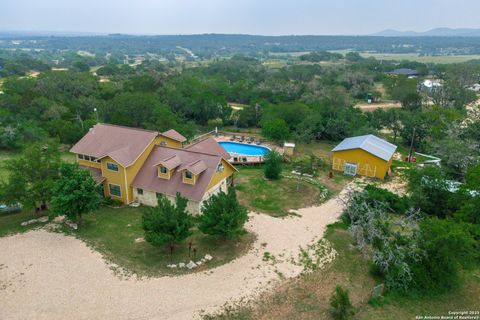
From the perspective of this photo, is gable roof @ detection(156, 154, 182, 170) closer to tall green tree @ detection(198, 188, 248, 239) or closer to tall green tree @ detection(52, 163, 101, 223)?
tall green tree @ detection(52, 163, 101, 223)

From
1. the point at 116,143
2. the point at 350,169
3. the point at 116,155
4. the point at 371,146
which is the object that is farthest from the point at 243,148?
the point at 116,155

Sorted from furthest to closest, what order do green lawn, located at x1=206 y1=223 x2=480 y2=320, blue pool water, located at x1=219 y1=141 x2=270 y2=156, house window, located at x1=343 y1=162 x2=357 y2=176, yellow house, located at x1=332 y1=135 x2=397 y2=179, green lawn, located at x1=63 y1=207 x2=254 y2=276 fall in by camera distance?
blue pool water, located at x1=219 y1=141 x2=270 y2=156 < house window, located at x1=343 y1=162 x2=357 y2=176 < yellow house, located at x1=332 y1=135 x2=397 y2=179 < green lawn, located at x1=63 y1=207 x2=254 y2=276 < green lawn, located at x1=206 y1=223 x2=480 y2=320

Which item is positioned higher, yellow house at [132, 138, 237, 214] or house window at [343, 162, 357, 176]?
yellow house at [132, 138, 237, 214]

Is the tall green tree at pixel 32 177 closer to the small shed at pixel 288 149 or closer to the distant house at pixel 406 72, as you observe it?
the small shed at pixel 288 149

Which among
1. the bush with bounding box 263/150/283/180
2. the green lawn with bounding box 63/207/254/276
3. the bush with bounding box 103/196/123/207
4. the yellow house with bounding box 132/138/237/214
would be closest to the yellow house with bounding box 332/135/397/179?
the bush with bounding box 263/150/283/180

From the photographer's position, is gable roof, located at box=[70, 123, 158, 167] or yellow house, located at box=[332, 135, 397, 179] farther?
yellow house, located at box=[332, 135, 397, 179]

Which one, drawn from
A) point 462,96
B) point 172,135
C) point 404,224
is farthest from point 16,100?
point 462,96

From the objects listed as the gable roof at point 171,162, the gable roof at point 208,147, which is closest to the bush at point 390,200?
the gable roof at point 208,147
